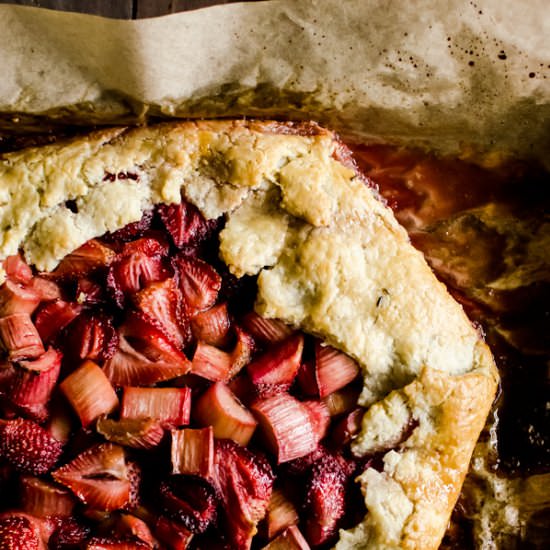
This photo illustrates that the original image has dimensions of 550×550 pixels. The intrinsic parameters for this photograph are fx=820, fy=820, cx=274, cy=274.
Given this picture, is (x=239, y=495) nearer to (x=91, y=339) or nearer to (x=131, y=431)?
(x=131, y=431)

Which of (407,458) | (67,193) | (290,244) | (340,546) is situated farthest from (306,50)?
(340,546)

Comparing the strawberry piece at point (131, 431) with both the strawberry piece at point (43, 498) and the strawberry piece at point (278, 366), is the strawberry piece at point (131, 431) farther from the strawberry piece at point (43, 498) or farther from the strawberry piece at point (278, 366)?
the strawberry piece at point (278, 366)

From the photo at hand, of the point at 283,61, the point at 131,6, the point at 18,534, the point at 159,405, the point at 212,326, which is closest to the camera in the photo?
the point at 18,534

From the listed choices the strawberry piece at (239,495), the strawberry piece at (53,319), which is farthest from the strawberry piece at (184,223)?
the strawberry piece at (239,495)

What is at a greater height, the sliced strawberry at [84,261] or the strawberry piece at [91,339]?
the sliced strawberry at [84,261]

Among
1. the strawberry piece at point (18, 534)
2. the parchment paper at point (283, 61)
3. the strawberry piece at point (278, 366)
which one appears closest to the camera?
the strawberry piece at point (18, 534)

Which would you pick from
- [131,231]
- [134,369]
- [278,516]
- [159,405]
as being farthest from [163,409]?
[131,231]

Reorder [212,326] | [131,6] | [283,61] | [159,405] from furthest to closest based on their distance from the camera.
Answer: [131,6] < [283,61] < [212,326] < [159,405]

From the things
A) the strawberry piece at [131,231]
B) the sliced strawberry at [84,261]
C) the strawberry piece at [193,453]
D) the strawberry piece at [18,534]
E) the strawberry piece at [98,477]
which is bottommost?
the strawberry piece at [18,534]

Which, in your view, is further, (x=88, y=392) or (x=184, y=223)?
(x=184, y=223)
